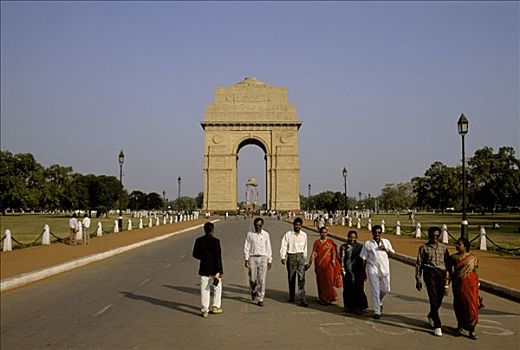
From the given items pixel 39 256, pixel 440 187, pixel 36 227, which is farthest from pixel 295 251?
pixel 440 187

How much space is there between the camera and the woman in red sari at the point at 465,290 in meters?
8.14

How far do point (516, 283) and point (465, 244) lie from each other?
17.2 feet

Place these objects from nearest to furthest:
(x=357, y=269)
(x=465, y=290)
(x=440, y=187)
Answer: (x=465, y=290) < (x=357, y=269) < (x=440, y=187)

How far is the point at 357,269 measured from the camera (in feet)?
32.3

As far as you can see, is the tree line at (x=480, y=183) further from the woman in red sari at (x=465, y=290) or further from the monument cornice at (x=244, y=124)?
the woman in red sari at (x=465, y=290)

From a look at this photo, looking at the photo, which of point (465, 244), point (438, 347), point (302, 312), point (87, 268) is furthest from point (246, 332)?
point (87, 268)

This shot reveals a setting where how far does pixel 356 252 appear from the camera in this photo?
32.7 feet

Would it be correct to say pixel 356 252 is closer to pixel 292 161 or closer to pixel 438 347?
pixel 438 347

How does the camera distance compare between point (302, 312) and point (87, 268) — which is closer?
point (302, 312)

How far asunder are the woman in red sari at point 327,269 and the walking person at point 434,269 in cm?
192

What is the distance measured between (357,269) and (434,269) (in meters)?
1.47

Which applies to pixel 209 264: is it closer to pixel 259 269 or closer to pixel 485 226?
pixel 259 269

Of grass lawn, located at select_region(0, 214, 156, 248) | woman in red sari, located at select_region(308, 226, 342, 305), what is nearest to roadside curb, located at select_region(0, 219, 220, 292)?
woman in red sari, located at select_region(308, 226, 342, 305)

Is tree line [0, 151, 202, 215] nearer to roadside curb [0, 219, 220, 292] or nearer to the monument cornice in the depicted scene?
the monument cornice
